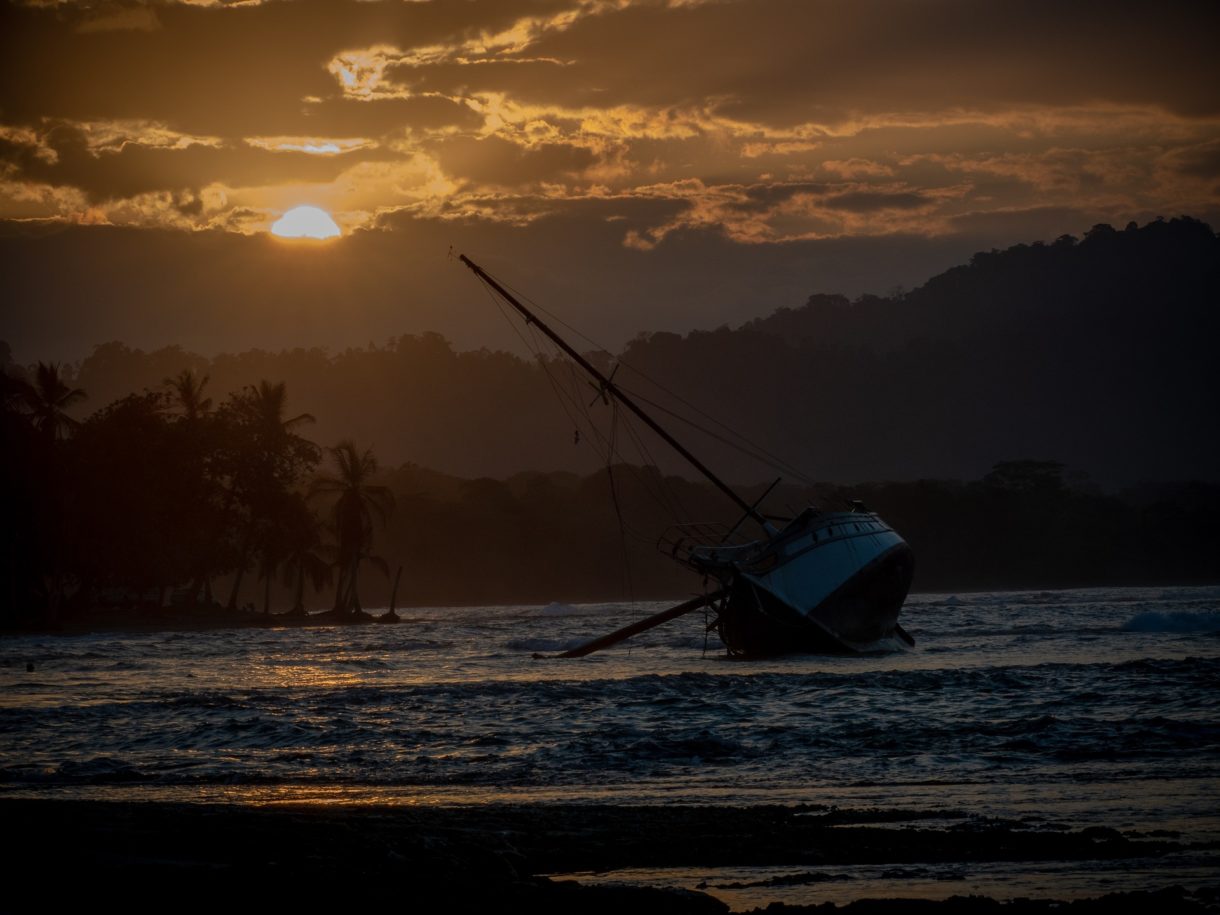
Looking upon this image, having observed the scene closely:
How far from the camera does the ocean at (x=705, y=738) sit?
15484 millimetres

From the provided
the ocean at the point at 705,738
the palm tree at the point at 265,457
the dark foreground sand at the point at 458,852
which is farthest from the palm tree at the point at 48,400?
the dark foreground sand at the point at 458,852

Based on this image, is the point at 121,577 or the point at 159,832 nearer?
the point at 159,832

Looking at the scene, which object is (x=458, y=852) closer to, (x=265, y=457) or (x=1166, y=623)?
(x=1166, y=623)

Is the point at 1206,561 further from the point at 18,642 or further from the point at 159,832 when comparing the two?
the point at 159,832

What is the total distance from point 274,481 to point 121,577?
12.6 m

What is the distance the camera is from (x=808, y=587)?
4522 cm

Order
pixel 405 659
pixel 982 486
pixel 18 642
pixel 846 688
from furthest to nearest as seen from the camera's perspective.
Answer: pixel 982 486 < pixel 18 642 < pixel 405 659 < pixel 846 688

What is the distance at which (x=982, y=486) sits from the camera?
163875 mm

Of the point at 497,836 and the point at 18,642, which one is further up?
the point at 497,836

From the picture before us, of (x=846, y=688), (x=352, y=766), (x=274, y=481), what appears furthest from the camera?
(x=274, y=481)

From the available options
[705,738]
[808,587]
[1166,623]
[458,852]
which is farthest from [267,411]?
[458,852]

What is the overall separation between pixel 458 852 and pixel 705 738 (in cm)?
1002

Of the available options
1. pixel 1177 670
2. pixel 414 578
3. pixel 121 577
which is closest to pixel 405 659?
pixel 1177 670

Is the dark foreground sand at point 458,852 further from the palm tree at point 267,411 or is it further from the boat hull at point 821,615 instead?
the palm tree at point 267,411
